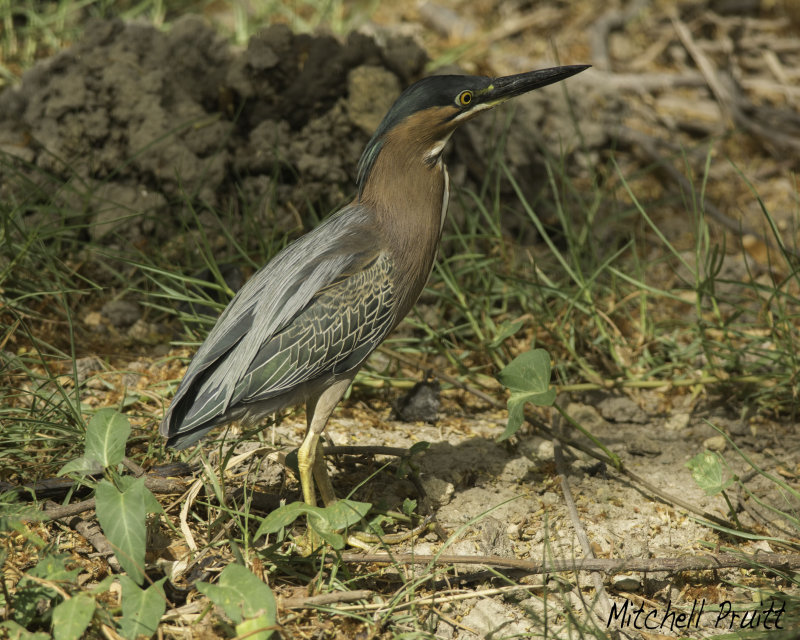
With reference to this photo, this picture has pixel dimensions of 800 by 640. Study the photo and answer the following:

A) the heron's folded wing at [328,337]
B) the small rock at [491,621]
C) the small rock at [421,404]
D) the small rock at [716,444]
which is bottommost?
the small rock at [716,444]

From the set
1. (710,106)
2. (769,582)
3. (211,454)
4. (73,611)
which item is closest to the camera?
(73,611)

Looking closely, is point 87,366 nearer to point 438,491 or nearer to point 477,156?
point 438,491

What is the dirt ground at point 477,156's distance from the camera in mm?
3295

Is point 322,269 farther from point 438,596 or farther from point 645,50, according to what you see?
point 645,50

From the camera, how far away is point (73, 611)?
2410mm

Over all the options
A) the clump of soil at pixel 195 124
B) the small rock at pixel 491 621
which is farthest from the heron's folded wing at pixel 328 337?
the clump of soil at pixel 195 124

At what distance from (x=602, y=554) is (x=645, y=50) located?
5.02m

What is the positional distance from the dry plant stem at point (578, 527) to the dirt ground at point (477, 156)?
6 cm

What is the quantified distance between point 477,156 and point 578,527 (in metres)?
2.63

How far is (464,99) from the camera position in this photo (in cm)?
315

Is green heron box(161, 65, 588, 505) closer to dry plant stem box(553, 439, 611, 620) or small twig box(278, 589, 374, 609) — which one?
small twig box(278, 589, 374, 609)

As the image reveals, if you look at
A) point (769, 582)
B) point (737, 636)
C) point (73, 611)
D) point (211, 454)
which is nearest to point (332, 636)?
point (73, 611)

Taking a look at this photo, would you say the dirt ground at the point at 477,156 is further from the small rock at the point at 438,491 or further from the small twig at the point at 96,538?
the small twig at the point at 96,538

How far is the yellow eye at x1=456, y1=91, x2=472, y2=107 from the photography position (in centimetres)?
314
